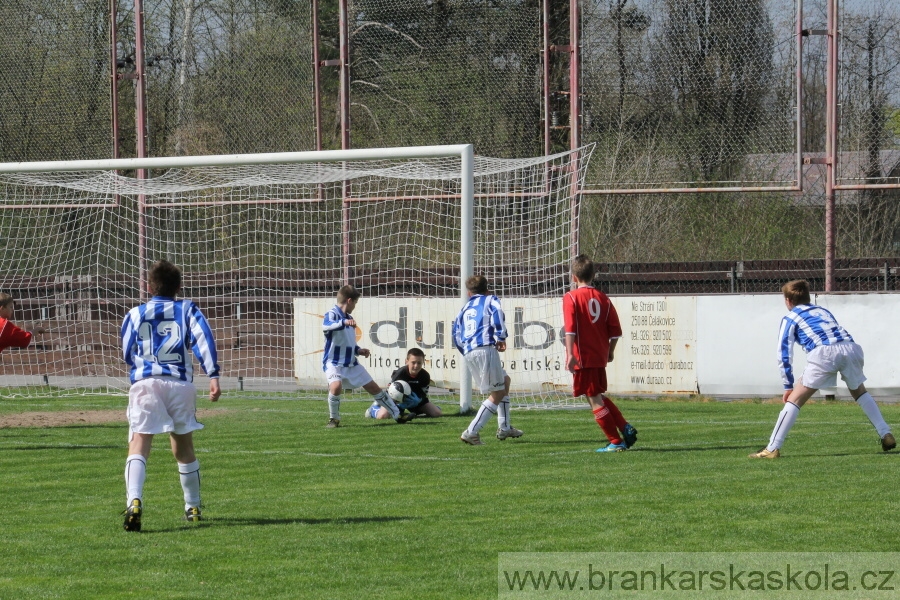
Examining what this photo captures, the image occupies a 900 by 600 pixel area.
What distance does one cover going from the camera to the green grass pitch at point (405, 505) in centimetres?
632

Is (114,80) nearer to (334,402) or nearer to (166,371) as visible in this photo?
(334,402)

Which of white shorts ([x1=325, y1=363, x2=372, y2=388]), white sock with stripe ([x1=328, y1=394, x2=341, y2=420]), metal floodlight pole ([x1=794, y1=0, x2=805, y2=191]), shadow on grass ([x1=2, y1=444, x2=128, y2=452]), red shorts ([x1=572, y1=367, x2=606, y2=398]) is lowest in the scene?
shadow on grass ([x1=2, y1=444, x2=128, y2=452])

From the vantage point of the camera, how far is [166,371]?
7.70m

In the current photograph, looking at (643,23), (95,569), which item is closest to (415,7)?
(643,23)

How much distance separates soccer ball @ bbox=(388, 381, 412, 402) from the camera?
14.8m

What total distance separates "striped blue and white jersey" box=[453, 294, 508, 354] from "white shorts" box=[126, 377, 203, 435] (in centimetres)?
522

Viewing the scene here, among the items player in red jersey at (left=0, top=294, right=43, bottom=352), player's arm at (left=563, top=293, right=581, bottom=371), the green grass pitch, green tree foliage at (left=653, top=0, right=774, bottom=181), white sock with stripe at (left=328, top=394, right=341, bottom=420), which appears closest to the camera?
the green grass pitch

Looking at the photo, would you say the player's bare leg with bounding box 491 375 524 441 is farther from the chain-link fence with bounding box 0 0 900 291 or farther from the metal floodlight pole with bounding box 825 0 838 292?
the metal floodlight pole with bounding box 825 0 838 292

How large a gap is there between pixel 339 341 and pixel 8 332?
156 inches

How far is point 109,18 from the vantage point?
21453 mm

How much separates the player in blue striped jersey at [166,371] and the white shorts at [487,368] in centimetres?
483

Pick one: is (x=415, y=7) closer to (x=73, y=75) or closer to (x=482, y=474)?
(x=73, y=75)

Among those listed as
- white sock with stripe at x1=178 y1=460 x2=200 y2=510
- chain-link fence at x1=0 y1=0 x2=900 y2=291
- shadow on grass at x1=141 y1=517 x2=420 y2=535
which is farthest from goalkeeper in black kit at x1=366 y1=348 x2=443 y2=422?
white sock with stripe at x1=178 y1=460 x2=200 y2=510

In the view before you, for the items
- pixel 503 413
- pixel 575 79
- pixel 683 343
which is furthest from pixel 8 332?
pixel 575 79
